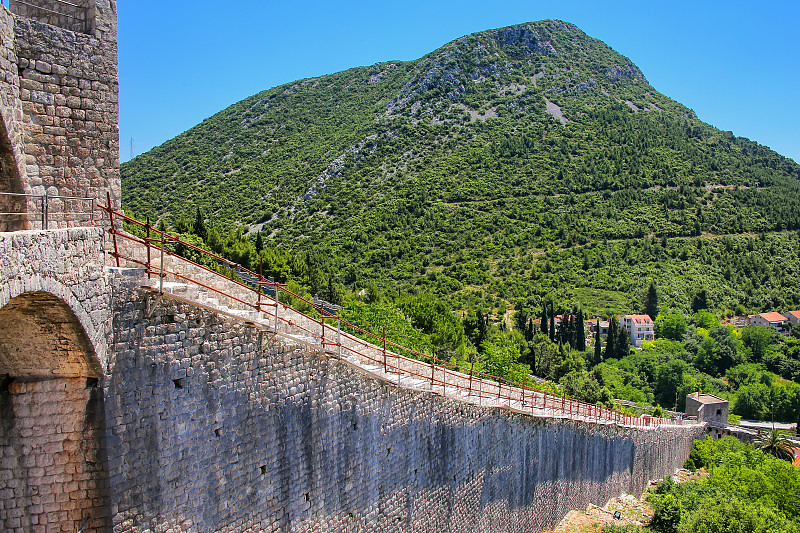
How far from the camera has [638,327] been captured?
82.5 metres

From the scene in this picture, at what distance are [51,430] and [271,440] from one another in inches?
136

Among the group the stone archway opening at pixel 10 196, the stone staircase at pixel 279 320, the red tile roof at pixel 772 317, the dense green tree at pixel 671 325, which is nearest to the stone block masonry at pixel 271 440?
the stone staircase at pixel 279 320

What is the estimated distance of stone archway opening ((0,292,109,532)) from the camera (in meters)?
7.15

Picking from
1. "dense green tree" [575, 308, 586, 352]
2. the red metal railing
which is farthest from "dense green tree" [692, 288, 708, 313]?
the red metal railing

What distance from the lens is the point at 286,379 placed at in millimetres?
10273

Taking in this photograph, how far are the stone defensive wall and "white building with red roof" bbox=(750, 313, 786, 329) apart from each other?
84.3m

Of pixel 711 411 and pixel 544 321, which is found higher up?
pixel 544 321

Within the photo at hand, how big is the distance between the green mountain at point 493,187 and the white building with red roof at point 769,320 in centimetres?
469

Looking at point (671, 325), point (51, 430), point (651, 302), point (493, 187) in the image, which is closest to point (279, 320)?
point (51, 430)

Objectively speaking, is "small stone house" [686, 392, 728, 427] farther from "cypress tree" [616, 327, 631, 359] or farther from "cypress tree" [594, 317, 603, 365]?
"cypress tree" [616, 327, 631, 359]

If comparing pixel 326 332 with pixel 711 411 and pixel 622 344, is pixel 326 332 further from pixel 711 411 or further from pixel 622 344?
pixel 622 344

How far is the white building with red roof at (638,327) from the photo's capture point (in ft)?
270

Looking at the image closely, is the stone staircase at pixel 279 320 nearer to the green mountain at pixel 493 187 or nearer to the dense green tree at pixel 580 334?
the green mountain at pixel 493 187

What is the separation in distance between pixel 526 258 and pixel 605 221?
18.2 m
